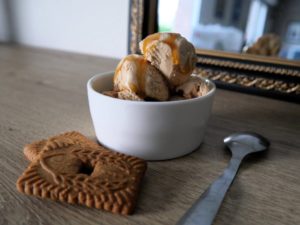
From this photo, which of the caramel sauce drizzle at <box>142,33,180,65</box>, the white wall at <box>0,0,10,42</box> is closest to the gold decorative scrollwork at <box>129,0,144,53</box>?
the caramel sauce drizzle at <box>142,33,180,65</box>

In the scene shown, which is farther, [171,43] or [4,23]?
[4,23]

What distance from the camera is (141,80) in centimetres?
31

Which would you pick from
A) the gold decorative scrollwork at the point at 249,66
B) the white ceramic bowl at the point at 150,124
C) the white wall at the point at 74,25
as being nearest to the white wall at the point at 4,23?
the white wall at the point at 74,25

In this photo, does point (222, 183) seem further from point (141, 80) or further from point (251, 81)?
point (251, 81)

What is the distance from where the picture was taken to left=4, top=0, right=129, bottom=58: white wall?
95 centimetres

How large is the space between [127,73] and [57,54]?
80 cm

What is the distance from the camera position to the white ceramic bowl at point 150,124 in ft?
0.96

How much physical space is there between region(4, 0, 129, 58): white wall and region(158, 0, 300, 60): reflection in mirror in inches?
10.2

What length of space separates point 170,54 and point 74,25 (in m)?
0.86

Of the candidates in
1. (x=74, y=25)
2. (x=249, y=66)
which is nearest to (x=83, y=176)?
(x=249, y=66)

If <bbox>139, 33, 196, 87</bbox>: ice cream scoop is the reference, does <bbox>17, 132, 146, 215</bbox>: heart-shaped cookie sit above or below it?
below

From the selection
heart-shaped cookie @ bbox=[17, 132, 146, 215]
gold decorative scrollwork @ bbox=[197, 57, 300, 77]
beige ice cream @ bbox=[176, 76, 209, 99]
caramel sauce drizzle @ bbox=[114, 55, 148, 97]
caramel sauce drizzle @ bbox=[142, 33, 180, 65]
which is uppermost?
caramel sauce drizzle @ bbox=[142, 33, 180, 65]

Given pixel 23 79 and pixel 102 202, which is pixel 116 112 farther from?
pixel 23 79

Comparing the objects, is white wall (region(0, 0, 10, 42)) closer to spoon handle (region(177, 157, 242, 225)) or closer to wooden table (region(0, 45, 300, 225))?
wooden table (region(0, 45, 300, 225))
